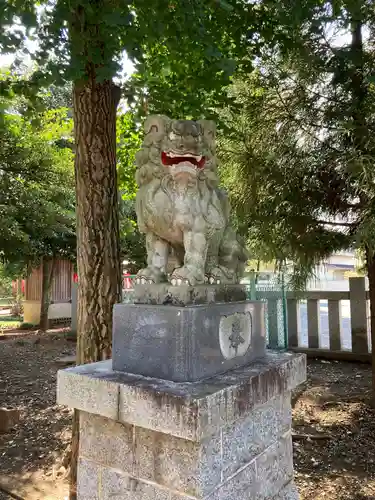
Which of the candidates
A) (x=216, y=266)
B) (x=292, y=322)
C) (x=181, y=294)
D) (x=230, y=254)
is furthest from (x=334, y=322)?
(x=181, y=294)

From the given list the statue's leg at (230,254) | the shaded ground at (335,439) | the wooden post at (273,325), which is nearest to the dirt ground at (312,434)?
the shaded ground at (335,439)

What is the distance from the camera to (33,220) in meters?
7.58

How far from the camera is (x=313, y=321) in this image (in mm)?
7324

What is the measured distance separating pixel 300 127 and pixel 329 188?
724 mm

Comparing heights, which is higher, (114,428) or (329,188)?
(329,188)

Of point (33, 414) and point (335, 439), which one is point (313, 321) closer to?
point (335, 439)

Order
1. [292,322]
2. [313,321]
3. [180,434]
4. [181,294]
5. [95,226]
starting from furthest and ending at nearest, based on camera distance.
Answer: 1. [292,322]
2. [313,321]
3. [95,226]
4. [181,294]
5. [180,434]

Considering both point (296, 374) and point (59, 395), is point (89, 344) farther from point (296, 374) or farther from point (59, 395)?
point (296, 374)

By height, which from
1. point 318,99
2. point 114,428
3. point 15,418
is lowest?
point 15,418

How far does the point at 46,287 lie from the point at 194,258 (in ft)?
35.1

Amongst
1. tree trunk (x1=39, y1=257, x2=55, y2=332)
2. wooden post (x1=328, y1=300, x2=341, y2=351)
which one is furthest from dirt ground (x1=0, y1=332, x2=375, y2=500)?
tree trunk (x1=39, y1=257, x2=55, y2=332)

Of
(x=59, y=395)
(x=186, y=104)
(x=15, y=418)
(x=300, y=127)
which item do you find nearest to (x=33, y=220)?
(x=15, y=418)

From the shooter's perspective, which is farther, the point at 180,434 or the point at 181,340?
the point at 181,340

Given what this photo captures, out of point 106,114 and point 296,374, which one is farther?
point 106,114
